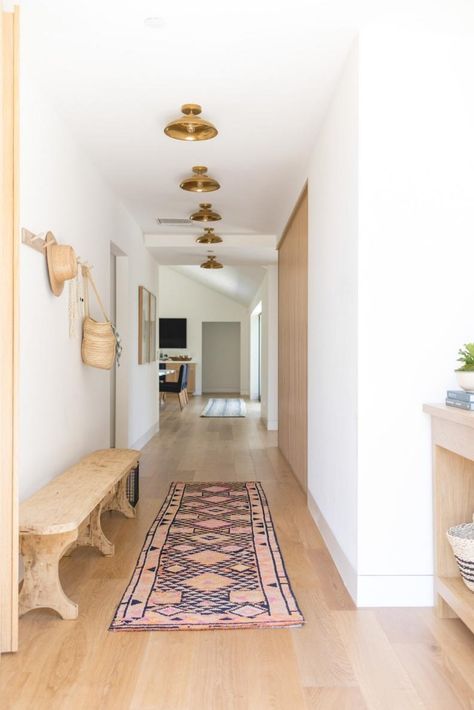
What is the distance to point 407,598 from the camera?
8.02 ft

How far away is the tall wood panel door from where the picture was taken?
14.3ft

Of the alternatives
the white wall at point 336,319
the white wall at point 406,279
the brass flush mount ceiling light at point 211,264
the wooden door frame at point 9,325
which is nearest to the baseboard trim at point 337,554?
the white wall at point 336,319

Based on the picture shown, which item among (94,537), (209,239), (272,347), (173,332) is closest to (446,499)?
(94,537)

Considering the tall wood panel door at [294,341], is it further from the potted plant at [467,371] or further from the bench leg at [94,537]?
→ the potted plant at [467,371]

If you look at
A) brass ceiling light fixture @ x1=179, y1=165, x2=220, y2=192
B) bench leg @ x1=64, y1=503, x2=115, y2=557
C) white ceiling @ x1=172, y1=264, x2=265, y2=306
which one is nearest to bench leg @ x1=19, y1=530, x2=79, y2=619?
bench leg @ x1=64, y1=503, x2=115, y2=557

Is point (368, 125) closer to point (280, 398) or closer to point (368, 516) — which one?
point (368, 516)

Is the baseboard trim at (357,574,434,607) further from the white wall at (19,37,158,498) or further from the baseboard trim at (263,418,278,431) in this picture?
the baseboard trim at (263,418,278,431)

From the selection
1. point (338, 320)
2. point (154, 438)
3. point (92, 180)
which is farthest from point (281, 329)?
point (338, 320)

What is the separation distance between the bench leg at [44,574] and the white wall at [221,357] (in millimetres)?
14420

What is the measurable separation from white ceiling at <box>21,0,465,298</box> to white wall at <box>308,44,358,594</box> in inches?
8.6

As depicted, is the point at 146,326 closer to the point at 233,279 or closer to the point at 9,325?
the point at 9,325

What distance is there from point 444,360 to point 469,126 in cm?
96

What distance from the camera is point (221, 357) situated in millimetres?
16938

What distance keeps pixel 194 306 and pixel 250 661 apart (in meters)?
14.3
